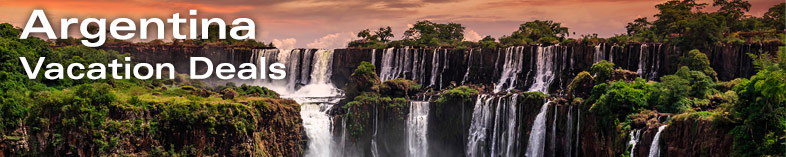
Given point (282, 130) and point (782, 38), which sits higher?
point (782, 38)

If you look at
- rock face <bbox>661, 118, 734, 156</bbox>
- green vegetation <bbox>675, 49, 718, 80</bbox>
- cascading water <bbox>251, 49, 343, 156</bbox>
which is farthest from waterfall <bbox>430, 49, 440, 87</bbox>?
rock face <bbox>661, 118, 734, 156</bbox>

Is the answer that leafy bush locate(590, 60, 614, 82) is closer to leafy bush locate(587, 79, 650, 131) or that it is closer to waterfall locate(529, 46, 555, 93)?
leafy bush locate(587, 79, 650, 131)

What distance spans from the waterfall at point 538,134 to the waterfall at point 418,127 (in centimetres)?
914

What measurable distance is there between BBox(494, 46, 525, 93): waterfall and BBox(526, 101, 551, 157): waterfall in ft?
36.1

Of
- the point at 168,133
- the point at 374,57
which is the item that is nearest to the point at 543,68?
the point at 374,57

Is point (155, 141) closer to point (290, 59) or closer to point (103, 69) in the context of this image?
point (103, 69)

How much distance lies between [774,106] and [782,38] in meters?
20.0

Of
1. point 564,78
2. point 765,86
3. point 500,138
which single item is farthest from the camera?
point 564,78

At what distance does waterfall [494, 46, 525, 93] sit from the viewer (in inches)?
2657

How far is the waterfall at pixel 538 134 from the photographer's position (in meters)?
55.8

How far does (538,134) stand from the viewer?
56094 millimetres

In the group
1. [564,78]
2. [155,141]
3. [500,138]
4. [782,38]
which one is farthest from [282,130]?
[782,38]

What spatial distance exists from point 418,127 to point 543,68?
341 inches

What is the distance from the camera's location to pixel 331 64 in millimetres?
77500
